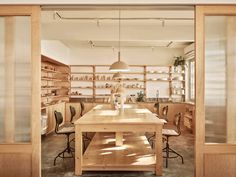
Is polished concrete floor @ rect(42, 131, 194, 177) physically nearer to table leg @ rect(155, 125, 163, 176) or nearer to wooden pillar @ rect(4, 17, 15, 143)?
table leg @ rect(155, 125, 163, 176)

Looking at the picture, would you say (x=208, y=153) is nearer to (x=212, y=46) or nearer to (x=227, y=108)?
(x=227, y=108)

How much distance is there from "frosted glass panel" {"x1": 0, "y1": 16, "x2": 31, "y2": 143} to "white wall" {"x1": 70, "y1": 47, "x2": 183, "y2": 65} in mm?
7262

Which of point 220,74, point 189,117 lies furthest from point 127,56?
point 220,74

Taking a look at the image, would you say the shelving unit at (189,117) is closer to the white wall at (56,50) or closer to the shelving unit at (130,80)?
the shelving unit at (130,80)

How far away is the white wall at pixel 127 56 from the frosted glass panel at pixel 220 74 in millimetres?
7296

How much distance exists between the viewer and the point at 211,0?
2.91 metres

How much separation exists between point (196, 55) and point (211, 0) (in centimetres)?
60

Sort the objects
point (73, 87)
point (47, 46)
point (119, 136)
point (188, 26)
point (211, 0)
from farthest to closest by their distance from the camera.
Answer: point (73, 87)
point (47, 46)
point (188, 26)
point (119, 136)
point (211, 0)

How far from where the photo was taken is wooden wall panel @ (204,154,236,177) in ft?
9.68

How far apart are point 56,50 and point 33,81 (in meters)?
5.48

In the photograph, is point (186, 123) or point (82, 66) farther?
point (82, 66)

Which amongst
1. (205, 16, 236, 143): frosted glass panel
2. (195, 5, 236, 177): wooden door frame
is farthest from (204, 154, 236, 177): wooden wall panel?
(205, 16, 236, 143): frosted glass panel

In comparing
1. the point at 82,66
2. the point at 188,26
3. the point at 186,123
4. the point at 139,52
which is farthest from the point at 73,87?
the point at 188,26

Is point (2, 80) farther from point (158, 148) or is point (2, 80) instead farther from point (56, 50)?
point (56, 50)
